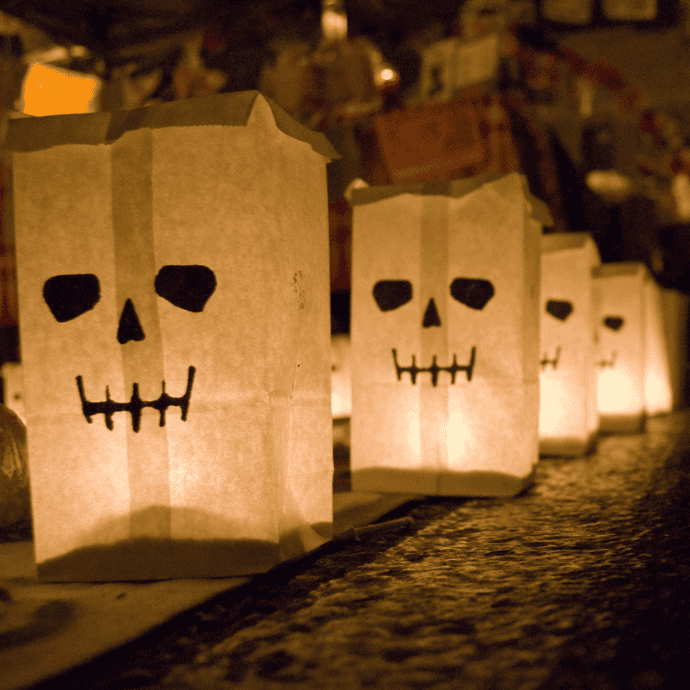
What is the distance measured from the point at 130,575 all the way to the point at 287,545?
1.22 ft

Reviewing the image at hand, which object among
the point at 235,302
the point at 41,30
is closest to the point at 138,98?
the point at 41,30

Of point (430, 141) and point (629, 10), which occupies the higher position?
point (629, 10)

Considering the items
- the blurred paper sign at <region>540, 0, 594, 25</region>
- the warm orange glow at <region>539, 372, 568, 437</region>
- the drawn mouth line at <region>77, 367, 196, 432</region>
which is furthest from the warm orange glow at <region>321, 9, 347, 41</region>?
the drawn mouth line at <region>77, 367, 196, 432</region>

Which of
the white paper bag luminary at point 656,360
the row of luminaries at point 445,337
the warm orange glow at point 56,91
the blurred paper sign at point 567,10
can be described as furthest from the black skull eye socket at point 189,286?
the white paper bag luminary at point 656,360

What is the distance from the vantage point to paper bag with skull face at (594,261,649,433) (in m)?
4.70

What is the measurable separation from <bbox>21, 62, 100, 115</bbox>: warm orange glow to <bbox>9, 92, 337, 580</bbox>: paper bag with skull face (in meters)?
2.18

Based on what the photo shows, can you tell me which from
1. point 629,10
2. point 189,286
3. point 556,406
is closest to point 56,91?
point 189,286

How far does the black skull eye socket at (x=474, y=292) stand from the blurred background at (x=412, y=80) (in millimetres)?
1393

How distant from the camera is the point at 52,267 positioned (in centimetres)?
158

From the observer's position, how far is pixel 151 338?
5.10 ft

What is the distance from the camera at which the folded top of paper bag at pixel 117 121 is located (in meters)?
1.52

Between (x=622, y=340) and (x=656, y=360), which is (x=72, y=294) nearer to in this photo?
(x=622, y=340)

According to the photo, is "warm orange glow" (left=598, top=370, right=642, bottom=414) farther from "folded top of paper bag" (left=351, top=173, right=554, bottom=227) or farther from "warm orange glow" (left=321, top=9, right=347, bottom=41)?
"warm orange glow" (left=321, top=9, right=347, bottom=41)

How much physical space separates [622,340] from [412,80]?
2621mm
